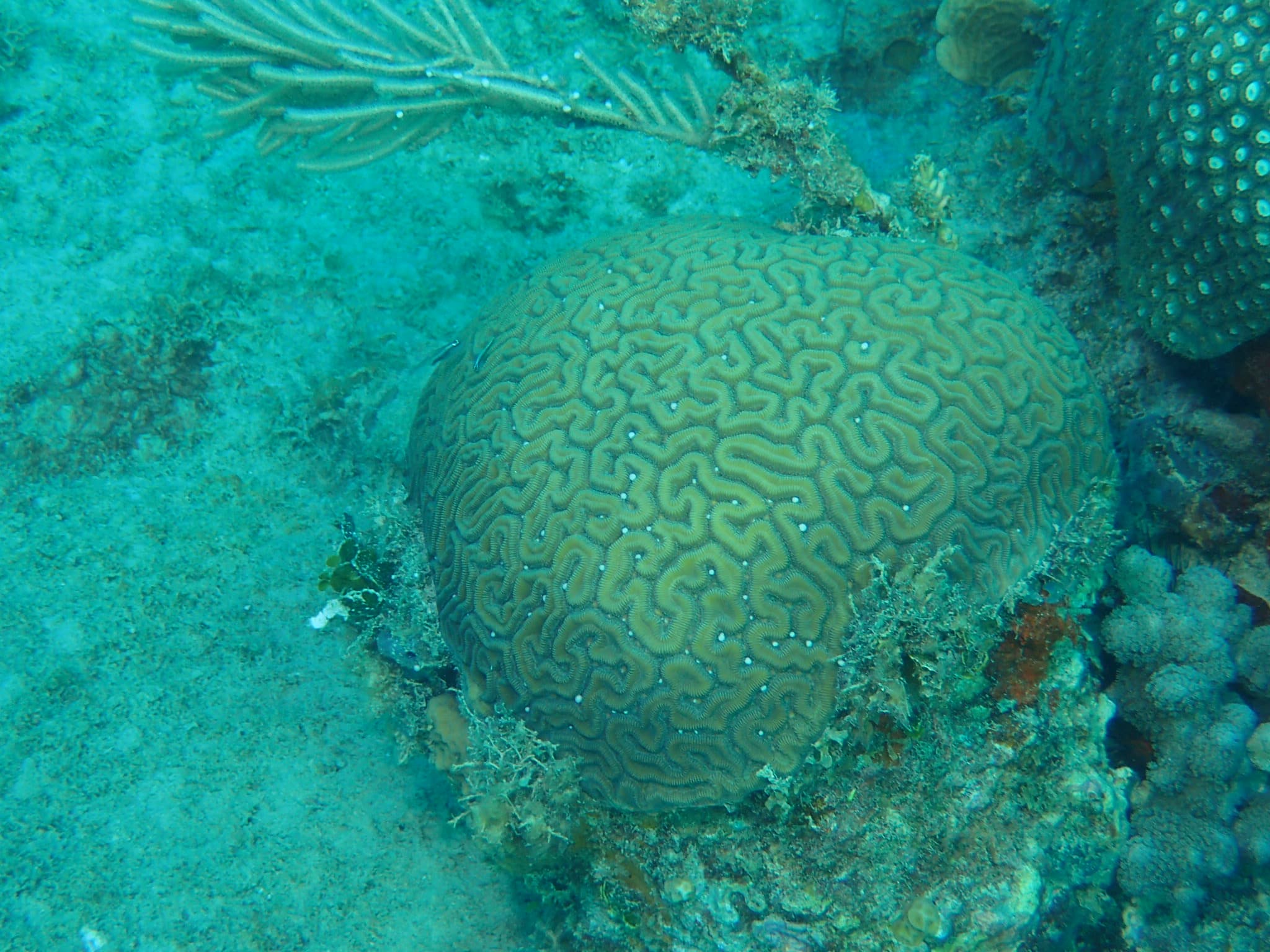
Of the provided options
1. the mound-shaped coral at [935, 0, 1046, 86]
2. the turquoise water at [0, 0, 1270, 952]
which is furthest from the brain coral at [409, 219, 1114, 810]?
the mound-shaped coral at [935, 0, 1046, 86]

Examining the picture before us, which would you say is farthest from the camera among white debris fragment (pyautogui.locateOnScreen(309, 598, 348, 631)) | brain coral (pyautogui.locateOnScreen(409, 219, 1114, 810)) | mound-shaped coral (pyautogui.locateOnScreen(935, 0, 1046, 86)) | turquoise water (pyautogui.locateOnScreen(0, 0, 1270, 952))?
mound-shaped coral (pyautogui.locateOnScreen(935, 0, 1046, 86))

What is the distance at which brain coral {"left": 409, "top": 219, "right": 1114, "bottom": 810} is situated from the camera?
3123 mm

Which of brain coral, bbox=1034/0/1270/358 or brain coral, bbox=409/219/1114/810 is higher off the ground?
brain coral, bbox=1034/0/1270/358

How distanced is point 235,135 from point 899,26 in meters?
6.52

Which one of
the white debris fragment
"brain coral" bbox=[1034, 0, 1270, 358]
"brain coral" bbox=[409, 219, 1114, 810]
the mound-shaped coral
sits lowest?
the white debris fragment

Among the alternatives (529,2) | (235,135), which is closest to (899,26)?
(529,2)

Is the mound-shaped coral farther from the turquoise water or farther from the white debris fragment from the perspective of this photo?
the white debris fragment

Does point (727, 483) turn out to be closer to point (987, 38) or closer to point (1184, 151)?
point (1184, 151)

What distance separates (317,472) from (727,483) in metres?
3.73

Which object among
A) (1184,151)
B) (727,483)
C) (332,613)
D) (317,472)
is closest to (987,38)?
(1184,151)

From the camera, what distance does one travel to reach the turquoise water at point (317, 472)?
3.53m

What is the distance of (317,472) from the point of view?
18.5ft

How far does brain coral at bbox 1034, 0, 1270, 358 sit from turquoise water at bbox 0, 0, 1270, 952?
41 cm

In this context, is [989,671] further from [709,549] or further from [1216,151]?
[1216,151]
